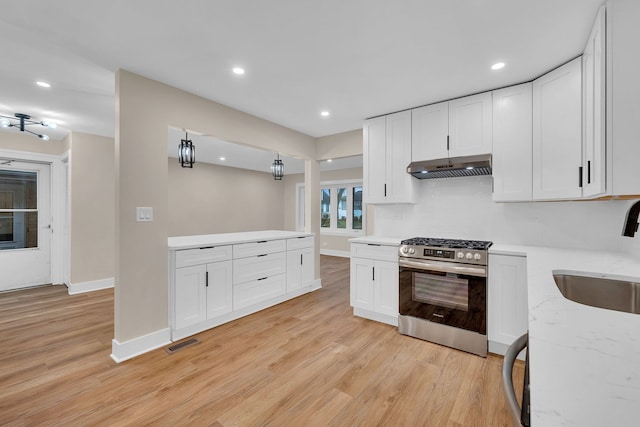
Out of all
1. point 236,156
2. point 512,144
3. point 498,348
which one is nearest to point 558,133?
point 512,144

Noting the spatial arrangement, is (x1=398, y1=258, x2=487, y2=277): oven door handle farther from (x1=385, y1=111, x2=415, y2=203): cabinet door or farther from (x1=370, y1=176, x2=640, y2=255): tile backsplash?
(x1=385, y1=111, x2=415, y2=203): cabinet door

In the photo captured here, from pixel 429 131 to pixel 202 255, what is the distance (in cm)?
285

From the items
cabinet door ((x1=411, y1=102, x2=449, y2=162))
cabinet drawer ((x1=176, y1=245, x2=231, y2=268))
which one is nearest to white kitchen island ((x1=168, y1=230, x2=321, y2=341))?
cabinet drawer ((x1=176, y1=245, x2=231, y2=268))

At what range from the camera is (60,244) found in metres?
4.69

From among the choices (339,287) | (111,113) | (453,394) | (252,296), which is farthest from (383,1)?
(339,287)

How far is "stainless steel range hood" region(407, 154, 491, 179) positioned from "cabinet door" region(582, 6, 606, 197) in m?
0.76

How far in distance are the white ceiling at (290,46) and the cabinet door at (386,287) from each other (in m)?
1.87

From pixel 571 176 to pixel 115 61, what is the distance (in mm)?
3901

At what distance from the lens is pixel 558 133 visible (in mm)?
2350

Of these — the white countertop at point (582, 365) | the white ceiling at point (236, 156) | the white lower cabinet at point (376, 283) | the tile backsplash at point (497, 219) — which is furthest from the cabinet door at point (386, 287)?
the white ceiling at point (236, 156)

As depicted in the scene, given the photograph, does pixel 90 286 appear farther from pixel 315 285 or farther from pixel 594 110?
pixel 594 110

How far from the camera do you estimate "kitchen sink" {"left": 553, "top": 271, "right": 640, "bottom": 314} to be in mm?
1349

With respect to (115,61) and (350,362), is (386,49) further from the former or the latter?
(350,362)

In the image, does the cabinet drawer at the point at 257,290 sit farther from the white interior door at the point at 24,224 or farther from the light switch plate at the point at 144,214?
the white interior door at the point at 24,224
